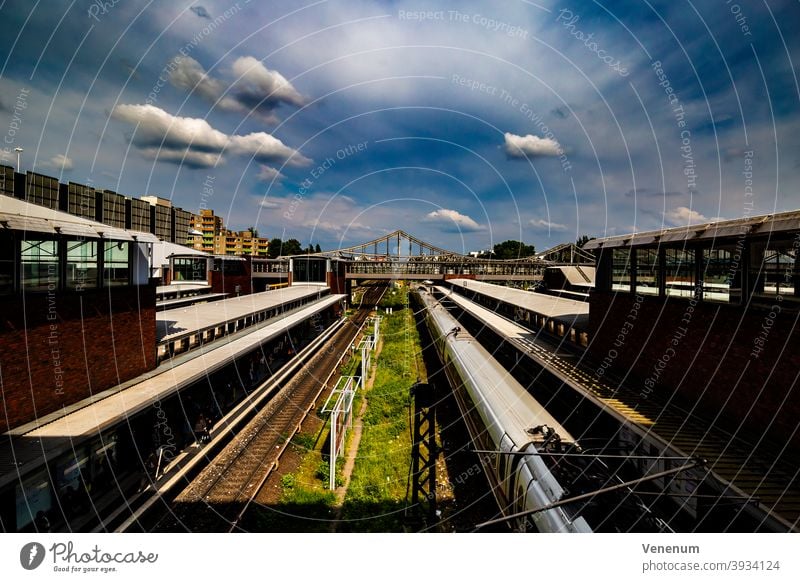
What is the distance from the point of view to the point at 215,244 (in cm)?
8625

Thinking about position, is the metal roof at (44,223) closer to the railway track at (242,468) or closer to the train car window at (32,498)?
the train car window at (32,498)

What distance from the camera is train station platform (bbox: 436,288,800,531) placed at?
4.65 m

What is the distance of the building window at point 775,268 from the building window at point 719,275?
0.33 meters

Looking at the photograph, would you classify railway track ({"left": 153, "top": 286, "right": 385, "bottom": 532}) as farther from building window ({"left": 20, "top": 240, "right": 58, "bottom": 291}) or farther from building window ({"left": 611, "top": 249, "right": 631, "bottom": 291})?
building window ({"left": 611, "top": 249, "right": 631, "bottom": 291})

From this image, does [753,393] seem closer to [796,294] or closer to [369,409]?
[796,294]

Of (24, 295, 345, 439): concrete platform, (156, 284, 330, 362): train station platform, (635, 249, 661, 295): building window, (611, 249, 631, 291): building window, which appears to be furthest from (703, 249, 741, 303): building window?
(156, 284, 330, 362): train station platform

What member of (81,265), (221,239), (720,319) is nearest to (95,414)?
(81,265)

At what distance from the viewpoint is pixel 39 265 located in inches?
264

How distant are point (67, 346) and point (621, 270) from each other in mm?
Result: 13912

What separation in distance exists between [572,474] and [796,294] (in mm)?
4514

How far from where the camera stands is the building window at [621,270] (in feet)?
32.0

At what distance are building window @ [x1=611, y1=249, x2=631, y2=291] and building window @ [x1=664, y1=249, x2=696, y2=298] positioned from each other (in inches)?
60.2
